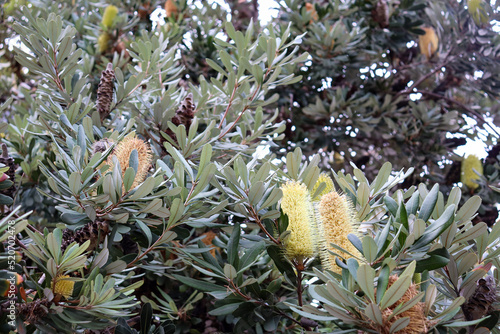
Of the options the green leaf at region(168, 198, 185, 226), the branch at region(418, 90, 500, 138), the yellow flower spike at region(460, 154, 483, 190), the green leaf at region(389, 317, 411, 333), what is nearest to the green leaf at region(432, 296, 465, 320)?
the green leaf at region(389, 317, 411, 333)

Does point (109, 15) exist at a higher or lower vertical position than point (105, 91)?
higher

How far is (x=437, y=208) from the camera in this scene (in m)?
1.02

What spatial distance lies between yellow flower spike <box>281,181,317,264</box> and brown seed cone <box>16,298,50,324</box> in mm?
561

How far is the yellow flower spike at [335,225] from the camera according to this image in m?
0.97

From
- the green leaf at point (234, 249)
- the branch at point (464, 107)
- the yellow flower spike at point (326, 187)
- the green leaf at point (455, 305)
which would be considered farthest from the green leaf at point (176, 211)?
the branch at point (464, 107)

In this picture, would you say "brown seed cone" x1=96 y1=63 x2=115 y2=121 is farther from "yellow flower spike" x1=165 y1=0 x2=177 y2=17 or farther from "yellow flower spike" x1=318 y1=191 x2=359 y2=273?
"yellow flower spike" x1=165 y1=0 x2=177 y2=17

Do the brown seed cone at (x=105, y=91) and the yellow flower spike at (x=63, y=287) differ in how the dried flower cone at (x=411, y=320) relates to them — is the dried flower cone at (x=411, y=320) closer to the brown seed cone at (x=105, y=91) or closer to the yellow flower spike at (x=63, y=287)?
the yellow flower spike at (x=63, y=287)

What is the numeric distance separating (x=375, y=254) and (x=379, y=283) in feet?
0.23

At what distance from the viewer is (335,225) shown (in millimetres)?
975

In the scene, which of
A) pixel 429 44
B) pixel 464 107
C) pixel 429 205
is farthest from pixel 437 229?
pixel 429 44

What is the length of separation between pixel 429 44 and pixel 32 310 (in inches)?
120

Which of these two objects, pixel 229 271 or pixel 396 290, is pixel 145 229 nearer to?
pixel 229 271

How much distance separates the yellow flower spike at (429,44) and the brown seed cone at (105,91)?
8.08 ft

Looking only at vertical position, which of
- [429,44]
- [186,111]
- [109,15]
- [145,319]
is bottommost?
[145,319]
